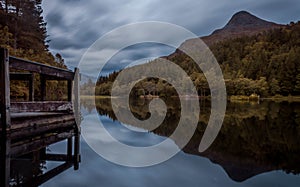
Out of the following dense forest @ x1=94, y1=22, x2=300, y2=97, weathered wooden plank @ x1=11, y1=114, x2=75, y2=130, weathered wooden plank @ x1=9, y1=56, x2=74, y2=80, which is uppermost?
dense forest @ x1=94, y1=22, x2=300, y2=97

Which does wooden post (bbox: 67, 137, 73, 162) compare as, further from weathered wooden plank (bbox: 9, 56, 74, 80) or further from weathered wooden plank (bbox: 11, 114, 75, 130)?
weathered wooden plank (bbox: 9, 56, 74, 80)

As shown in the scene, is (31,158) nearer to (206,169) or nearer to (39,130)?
(206,169)

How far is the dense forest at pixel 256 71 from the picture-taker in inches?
2694

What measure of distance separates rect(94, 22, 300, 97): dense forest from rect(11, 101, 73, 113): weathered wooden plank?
6333 cm

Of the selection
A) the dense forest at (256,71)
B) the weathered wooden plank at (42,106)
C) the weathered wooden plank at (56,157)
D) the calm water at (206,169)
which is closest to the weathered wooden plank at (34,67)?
the weathered wooden plank at (42,106)

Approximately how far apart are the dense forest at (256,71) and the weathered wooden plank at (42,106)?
63.3 meters

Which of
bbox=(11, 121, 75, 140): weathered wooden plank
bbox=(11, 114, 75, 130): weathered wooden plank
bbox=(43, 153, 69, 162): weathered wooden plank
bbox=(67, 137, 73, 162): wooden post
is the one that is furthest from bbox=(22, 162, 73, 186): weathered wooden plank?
bbox=(11, 114, 75, 130): weathered wooden plank

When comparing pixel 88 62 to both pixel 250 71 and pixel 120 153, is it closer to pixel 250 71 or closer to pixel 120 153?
pixel 120 153

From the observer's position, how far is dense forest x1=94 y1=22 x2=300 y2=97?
68.4 meters

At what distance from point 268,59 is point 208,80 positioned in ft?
111

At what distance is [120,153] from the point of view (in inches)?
215

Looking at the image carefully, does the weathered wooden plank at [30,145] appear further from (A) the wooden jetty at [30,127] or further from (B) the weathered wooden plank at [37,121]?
(B) the weathered wooden plank at [37,121]

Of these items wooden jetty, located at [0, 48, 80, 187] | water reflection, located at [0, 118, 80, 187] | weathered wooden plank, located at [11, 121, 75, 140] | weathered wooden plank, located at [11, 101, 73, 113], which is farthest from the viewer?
weathered wooden plank, located at [11, 101, 73, 113]

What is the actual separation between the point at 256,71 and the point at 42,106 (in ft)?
281
